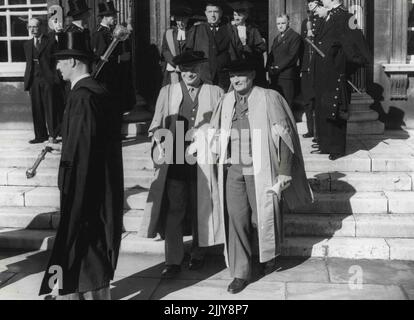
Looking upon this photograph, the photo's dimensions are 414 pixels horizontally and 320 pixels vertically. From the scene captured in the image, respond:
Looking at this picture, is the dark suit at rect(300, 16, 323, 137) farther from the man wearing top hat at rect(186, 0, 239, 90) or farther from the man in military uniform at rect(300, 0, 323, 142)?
the man wearing top hat at rect(186, 0, 239, 90)

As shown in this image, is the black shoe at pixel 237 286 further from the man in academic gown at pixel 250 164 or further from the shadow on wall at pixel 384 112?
the shadow on wall at pixel 384 112

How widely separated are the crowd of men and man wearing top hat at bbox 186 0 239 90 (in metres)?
0.01

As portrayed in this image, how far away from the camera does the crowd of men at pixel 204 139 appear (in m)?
4.70

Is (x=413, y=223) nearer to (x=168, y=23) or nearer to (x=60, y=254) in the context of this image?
(x=60, y=254)

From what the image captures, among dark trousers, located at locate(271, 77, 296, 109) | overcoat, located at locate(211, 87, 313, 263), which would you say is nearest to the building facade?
dark trousers, located at locate(271, 77, 296, 109)

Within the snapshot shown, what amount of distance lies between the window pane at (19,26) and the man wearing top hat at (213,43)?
3.43 meters

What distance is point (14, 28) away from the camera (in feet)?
37.0

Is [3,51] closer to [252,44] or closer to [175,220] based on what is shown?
[252,44]

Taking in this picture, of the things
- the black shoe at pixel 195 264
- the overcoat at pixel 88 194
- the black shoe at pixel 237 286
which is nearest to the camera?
the overcoat at pixel 88 194

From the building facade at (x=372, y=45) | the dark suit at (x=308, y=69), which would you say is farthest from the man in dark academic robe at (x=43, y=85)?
the dark suit at (x=308, y=69)

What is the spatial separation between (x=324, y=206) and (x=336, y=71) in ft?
5.91

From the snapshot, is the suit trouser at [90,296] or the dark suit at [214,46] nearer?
the suit trouser at [90,296]
